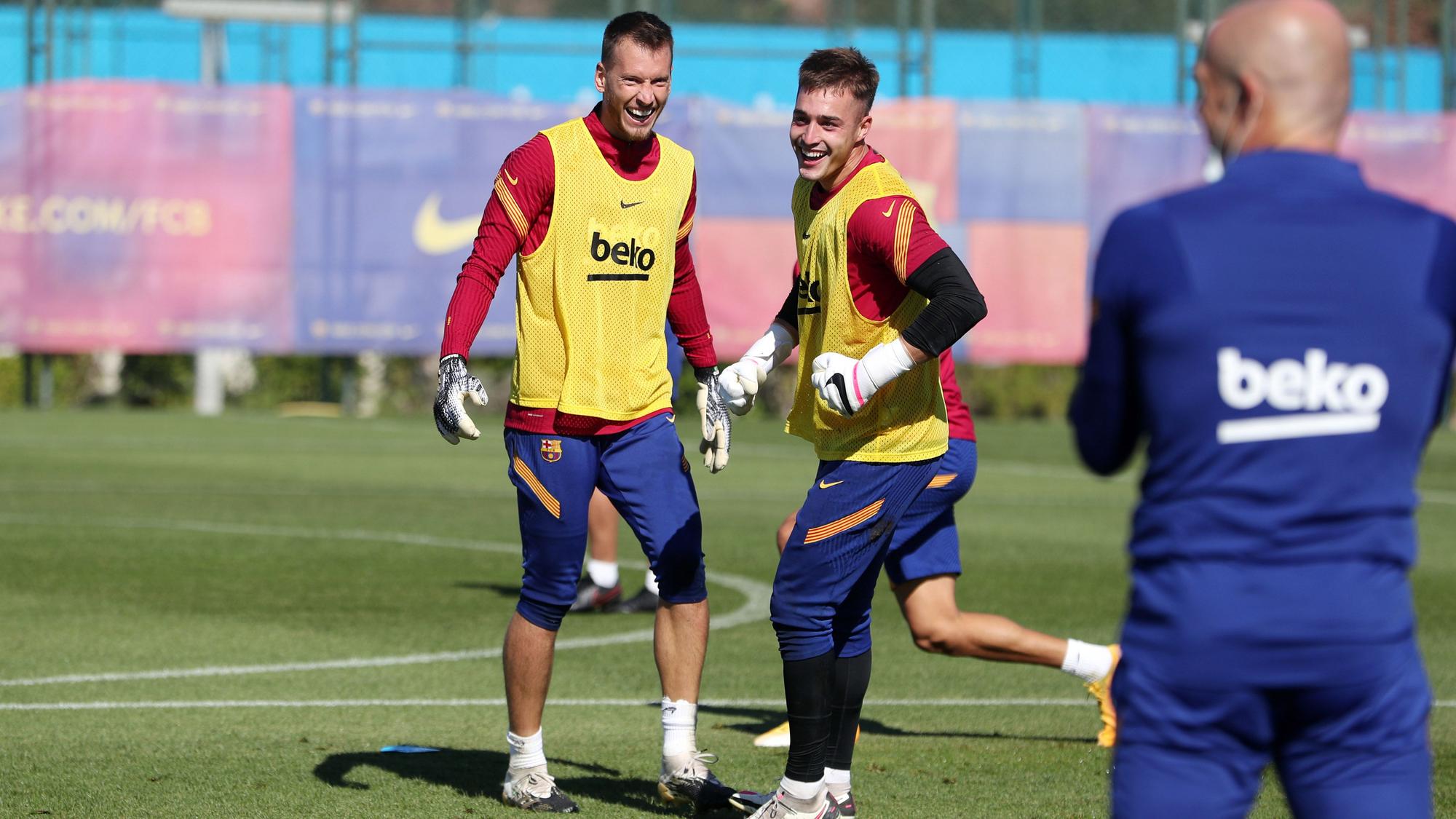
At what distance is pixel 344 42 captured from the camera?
30188mm

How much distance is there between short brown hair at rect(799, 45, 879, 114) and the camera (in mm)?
5512

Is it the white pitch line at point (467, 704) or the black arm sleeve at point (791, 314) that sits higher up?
the black arm sleeve at point (791, 314)

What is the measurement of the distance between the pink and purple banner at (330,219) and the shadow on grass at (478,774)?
56.4 ft

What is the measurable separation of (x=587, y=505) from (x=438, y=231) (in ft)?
62.1

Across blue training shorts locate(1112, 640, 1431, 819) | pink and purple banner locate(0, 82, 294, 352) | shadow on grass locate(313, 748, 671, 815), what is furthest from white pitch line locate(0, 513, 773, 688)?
pink and purple banner locate(0, 82, 294, 352)

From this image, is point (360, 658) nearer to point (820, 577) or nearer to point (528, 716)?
point (528, 716)

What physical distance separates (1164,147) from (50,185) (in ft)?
46.6

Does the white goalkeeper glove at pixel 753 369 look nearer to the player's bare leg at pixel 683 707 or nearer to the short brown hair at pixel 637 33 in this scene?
the player's bare leg at pixel 683 707

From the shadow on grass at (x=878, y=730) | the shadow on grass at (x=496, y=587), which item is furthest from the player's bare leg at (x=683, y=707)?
the shadow on grass at (x=496, y=587)

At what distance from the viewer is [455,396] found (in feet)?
18.9

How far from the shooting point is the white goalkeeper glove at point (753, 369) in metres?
5.57

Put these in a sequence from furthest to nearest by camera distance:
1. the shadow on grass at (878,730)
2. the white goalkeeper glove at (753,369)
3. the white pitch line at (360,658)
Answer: the white pitch line at (360,658)
the shadow on grass at (878,730)
the white goalkeeper glove at (753,369)

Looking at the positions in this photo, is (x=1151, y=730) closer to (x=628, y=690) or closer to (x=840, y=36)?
(x=628, y=690)

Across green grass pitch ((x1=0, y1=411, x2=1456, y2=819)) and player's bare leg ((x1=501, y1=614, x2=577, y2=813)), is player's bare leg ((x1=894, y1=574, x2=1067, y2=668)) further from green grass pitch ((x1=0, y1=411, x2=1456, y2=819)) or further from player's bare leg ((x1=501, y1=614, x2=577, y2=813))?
player's bare leg ((x1=501, y1=614, x2=577, y2=813))
